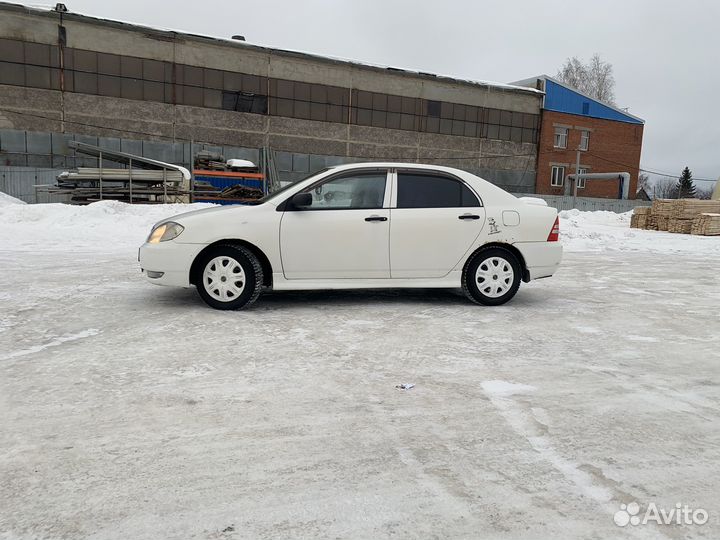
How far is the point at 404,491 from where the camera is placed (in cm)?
247

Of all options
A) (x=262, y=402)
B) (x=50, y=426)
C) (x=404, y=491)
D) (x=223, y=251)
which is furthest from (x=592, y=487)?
(x=223, y=251)

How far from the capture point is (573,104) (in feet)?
139

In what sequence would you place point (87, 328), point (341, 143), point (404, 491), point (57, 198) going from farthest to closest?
1. point (341, 143)
2. point (57, 198)
3. point (87, 328)
4. point (404, 491)

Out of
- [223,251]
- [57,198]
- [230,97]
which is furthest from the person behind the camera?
[230,97]

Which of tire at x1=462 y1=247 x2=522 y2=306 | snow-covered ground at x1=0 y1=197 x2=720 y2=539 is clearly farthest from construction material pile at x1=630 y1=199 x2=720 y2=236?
tire at x1=462 y1=247 x2=522 y2=306

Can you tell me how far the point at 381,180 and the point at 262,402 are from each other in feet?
11.7

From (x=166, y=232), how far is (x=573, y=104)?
142ft

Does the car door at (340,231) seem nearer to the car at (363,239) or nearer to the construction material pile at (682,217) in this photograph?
the car at (363,239)

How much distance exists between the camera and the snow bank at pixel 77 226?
39.6ft

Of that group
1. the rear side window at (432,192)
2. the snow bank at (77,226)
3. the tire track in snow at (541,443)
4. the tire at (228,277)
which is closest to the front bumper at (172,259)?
the tire at (228,277)

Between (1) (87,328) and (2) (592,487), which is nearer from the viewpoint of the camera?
(2) (592,487)

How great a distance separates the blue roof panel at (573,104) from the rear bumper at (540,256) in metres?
38.9

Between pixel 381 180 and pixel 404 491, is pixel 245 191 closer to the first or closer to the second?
pixel 381 180

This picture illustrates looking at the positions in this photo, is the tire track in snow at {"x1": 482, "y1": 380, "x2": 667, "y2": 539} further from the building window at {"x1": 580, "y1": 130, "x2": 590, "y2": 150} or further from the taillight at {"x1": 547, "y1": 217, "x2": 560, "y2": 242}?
the building window at {"x1": 580, "y1": 130, "x2": 590, "y2": 150}
